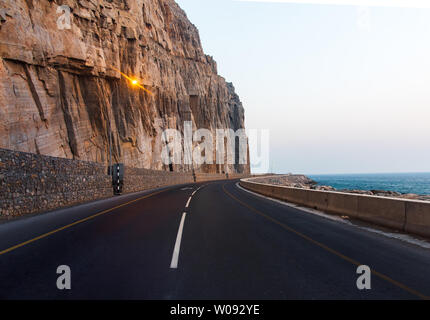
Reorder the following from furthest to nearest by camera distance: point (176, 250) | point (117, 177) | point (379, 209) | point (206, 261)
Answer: point (117, 177) < point (379, 209) < point (176, 250) < point (206, 261)

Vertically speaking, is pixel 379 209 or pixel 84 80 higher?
pixel 84 80

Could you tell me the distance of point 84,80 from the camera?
34906 mm

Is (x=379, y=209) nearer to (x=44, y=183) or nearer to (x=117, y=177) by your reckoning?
(x=44, y=183)

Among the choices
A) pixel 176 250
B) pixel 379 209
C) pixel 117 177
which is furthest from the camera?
pixel 117 177

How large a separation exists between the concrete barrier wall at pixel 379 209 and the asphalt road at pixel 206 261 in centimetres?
90

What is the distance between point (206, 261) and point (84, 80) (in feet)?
112

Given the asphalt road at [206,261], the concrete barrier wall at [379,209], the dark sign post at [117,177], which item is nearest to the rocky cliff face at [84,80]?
the dark sign post at [117,177]

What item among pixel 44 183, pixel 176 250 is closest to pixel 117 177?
pixel 44 183

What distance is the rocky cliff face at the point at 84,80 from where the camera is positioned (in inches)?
1000

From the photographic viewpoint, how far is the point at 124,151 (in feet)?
136

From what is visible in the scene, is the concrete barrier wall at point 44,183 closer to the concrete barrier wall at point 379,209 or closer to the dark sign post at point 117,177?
the dark sign post at point 117,177

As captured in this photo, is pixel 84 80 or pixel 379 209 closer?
pixel 379 209

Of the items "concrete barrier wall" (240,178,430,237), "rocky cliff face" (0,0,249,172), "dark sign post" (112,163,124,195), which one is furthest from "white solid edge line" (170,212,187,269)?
"rocky cliff face" (0,0,249,172)

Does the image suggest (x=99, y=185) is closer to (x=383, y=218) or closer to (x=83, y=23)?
(x=383, y=218)
